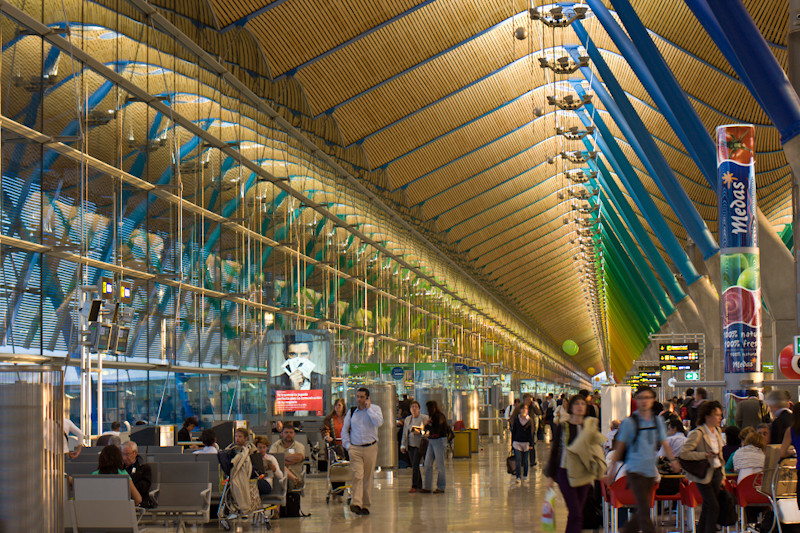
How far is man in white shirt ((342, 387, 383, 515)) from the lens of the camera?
43.9 ft

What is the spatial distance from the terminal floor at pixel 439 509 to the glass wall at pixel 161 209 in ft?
12.1

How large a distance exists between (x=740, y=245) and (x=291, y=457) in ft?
25.7

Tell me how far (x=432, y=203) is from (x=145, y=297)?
21.4 m

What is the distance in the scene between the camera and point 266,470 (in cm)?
1308

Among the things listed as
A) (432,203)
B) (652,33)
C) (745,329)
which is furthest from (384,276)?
(745,329)

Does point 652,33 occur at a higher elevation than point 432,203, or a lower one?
higher

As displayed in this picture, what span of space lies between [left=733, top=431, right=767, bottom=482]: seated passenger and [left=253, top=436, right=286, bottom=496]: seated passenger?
5.81 metres

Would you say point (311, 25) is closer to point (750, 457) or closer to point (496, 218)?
point (750, 457)

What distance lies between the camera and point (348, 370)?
27.0 meters

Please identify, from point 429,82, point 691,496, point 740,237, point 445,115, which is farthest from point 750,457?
point 445,115

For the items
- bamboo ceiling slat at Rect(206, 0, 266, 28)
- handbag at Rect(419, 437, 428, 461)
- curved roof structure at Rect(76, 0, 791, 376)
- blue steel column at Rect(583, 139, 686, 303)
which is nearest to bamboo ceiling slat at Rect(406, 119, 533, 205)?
curved roof structure at Rect(76, 0, 791, 376)

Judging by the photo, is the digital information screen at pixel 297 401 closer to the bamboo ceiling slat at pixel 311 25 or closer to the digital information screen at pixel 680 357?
the bamboo ceiling slat at pixel 311 25

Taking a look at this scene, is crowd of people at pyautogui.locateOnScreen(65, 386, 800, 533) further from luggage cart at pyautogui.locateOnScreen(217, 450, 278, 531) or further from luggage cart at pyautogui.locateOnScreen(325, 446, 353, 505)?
luggage cart at pyautogui.locateOnScreen(325, 446, 353, 505)

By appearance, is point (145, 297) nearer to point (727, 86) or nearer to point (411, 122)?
point (411, 122)
